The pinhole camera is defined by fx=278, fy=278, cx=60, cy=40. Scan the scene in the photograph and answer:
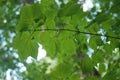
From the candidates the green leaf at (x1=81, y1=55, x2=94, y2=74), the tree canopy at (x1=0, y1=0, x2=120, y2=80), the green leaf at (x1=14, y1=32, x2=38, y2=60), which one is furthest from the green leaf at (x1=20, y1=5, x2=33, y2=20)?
the green leaf at (x1=81, y1=55, x2=94, y2=74)

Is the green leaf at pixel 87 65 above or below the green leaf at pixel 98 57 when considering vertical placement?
below

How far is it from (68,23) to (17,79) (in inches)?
234

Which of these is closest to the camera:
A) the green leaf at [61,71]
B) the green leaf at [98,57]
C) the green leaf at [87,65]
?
the green leaf at [61,71]

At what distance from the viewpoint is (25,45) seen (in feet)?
4.14

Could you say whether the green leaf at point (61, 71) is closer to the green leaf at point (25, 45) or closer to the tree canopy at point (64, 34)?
the tree canopy at point (64, 34)

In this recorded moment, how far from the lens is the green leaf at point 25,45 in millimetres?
1247

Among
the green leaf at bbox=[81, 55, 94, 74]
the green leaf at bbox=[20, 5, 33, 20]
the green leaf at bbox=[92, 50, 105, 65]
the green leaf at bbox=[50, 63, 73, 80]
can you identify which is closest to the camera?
the green leaf at bbox=[20, 5, 33, 20]

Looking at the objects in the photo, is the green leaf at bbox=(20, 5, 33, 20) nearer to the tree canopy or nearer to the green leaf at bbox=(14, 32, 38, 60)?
the tree canopy

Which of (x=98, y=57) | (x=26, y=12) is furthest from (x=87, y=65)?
(x=26, y=12)

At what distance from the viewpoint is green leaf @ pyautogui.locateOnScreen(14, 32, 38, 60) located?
1.25m

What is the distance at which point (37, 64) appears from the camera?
7770mm

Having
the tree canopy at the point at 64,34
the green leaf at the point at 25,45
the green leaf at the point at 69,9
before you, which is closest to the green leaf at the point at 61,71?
the tree canopy at the point at 64,34

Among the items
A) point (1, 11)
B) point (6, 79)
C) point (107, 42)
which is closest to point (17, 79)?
point (6, 79)

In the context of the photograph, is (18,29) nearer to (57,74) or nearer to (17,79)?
(57,74)
